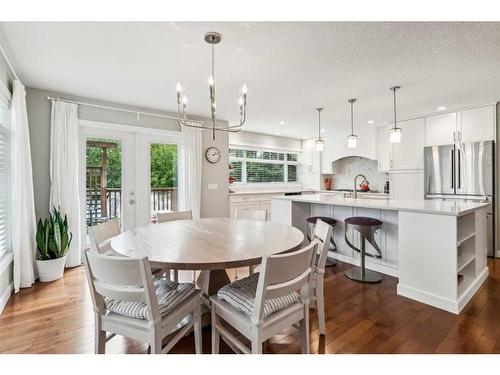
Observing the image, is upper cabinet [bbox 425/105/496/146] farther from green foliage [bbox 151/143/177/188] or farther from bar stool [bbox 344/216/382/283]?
green foliage [bbox 151/143/177/188]

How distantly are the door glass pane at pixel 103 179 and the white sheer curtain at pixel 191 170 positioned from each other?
0.99 m

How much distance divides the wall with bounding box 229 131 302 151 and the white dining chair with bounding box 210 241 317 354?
4.31m

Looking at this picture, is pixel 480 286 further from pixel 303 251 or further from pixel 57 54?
pixel 57 54

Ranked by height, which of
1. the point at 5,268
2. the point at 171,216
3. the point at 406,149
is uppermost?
the point at 406,149

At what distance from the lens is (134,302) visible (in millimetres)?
1297

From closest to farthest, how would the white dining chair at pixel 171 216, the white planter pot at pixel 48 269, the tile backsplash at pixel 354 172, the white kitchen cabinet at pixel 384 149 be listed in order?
the white dining chair at pixel 171 216 < the white planter pot at pixel 48 269 < the white kitchen cabinet at pixel 384 149 < the tile backsplash at pixel 354 172

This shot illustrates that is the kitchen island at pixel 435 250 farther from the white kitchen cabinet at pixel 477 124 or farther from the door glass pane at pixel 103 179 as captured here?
the door glass pane at pixel 103 179

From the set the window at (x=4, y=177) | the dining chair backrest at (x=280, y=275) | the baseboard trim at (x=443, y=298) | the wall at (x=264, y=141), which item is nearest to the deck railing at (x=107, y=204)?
the window at (x=4, y=177)

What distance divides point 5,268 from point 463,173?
5896mm

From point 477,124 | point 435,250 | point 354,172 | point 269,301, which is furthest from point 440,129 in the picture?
point 269,301

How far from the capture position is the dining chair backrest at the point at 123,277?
3.67 ft

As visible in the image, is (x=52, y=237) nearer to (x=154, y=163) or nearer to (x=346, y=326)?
(x=154, y=163)
